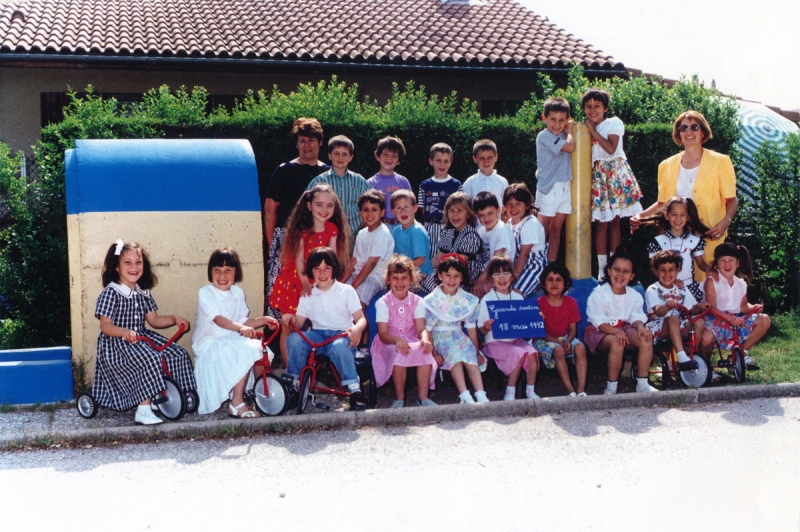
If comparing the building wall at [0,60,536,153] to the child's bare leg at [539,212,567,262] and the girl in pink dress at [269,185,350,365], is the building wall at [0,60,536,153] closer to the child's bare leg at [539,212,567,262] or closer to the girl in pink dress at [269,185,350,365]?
the child's bare leg at [539,212,567,262]

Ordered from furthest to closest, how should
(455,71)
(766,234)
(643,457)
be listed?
(455,71) < (766,234) < (643,457)

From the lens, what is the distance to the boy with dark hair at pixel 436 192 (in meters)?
7.78

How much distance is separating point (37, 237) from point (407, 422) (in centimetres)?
400

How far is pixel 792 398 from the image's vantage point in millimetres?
6785

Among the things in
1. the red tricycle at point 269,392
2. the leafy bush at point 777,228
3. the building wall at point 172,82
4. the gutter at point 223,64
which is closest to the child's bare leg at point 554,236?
the leafy bush at point 777,228

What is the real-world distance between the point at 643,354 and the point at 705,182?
6.17ft

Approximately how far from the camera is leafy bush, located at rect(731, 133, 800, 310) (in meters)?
9.83

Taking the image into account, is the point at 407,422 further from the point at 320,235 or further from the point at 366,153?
the point at 366,153

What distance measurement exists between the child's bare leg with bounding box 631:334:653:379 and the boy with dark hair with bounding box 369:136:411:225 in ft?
7.77

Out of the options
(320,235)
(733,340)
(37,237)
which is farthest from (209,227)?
(733,340)

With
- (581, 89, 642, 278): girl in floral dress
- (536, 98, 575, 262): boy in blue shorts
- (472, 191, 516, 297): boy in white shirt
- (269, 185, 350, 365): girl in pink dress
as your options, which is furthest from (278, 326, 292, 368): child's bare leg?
(581, 89, 642, 278): girl in floral dress

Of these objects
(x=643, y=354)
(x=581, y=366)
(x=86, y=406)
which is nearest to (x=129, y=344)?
(x=86, y=406)

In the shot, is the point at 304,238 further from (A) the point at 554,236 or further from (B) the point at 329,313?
(A) the point at 554,236

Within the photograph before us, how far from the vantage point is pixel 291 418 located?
19.6 ft
